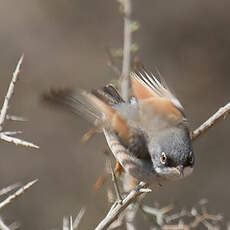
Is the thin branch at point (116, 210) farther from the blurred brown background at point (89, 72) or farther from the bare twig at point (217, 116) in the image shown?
the blurred brown background at point (89, 72)

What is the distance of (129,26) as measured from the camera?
3469mm

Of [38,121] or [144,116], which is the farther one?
[38,121]

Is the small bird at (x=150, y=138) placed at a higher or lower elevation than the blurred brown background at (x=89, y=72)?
higher

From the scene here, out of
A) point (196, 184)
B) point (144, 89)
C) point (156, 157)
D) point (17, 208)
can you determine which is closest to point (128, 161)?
point (156, 157)

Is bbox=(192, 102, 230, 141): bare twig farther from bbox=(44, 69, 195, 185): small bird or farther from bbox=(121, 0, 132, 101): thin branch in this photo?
bbox=(121, 0, 132, 101): thin branch

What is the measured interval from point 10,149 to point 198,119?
2.40 m

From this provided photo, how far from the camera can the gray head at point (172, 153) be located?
121 inches

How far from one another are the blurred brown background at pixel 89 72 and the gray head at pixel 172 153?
429 cm

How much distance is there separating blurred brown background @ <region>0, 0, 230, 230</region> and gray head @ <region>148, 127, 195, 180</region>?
429cm

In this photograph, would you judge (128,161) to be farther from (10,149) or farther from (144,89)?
(10,149)

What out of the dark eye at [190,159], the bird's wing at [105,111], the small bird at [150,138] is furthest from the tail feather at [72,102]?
the dark eye at [190,159]

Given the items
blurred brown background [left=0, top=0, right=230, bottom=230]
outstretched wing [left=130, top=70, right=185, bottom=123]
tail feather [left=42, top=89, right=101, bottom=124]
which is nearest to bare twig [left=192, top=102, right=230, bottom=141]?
outstretched wing [left=130, top=70, right=185, bottom=123]

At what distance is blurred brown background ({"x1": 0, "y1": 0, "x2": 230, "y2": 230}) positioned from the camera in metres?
7.68

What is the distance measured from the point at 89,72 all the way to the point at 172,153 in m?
5.13
